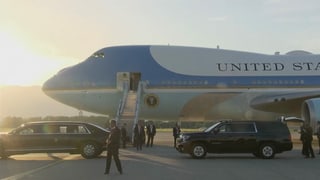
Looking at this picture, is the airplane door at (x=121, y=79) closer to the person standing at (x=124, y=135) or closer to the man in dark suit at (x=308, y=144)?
the person standing at (x=124, y=135)

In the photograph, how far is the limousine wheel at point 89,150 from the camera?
2227 centimetres

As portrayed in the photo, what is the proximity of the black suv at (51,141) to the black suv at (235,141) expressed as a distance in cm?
328

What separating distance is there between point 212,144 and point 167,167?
Answer: 435 cm

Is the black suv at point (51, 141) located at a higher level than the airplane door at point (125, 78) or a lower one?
lower

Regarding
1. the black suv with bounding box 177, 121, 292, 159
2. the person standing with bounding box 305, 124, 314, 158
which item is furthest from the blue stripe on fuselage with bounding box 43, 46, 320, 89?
the black suv with bounding box 177, 121, 292, 159

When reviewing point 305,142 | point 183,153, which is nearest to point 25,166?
point 183,153

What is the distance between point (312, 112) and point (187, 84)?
7040mm

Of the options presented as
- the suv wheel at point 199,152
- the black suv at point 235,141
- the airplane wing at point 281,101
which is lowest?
the suv wheel at point 199,152

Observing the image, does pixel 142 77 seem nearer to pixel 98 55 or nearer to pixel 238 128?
pixel 98 55

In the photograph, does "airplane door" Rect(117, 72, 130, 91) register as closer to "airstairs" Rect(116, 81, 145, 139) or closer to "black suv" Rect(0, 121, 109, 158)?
"airstairs" Rect(116, 81, 145, 139)

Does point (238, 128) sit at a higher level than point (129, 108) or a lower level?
lower

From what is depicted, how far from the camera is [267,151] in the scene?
71.9 feet

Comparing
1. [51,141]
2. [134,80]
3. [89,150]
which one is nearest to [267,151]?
[89,150]

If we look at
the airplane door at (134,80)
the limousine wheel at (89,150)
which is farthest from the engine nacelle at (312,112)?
the limousine wheel at (89,150)
